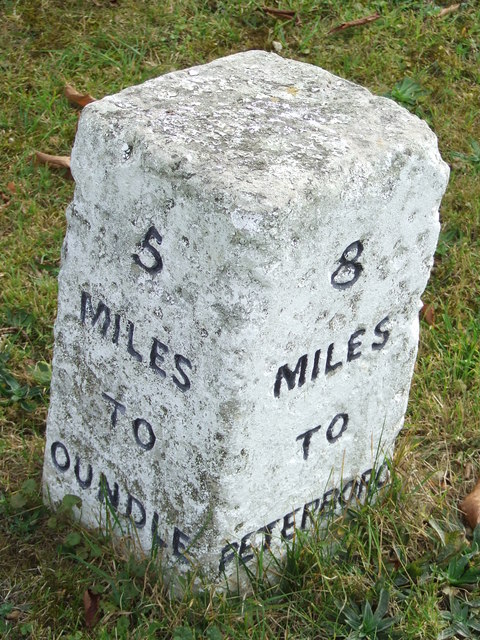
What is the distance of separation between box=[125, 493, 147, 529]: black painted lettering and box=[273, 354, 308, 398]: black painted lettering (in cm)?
51

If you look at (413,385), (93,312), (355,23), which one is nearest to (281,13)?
(355,23)

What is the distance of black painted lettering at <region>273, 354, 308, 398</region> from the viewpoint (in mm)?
2240

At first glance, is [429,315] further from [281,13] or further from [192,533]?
[281,13]

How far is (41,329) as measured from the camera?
3449mm

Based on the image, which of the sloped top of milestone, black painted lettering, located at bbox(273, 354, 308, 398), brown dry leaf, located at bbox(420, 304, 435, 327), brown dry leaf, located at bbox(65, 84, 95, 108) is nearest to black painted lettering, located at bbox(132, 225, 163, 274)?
the sloped top of milestone

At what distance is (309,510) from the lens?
2.60 metres

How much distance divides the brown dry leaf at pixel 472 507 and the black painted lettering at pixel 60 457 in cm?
113

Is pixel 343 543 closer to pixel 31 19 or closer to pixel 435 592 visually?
pixel 435 592

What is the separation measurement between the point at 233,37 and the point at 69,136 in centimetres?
92

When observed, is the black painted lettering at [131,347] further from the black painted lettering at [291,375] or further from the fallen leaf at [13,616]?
the fallen leaf at [13,616]

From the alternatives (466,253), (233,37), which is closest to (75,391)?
(466,253)

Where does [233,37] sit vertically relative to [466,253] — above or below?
above

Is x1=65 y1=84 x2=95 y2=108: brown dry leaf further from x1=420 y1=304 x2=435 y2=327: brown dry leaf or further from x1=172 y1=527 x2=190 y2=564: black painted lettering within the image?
x1=172 y1=527 x2=190 y2=564: black painted lettering

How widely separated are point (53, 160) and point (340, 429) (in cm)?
202
